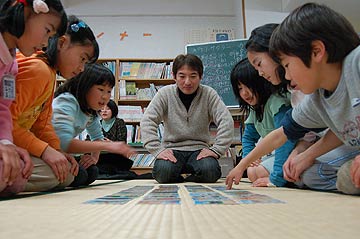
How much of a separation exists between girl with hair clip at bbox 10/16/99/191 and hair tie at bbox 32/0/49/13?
20 cm

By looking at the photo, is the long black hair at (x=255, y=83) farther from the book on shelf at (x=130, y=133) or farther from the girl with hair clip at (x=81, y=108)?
the book on shelf at (x=130, y=133)

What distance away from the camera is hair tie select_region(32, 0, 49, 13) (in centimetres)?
85

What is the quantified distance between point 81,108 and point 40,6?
64 centimetres

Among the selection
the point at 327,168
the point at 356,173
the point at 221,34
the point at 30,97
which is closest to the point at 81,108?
the point at 30,97

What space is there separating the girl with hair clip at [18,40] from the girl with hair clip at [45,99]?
79 mm

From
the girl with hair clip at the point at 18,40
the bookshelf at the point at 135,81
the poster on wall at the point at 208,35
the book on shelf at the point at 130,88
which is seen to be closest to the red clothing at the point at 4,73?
the girl with hair clip at the point at 18,40

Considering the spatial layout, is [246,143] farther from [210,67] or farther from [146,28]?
[146,28]

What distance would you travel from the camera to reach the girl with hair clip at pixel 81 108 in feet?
4.48

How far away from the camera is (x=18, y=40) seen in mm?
873

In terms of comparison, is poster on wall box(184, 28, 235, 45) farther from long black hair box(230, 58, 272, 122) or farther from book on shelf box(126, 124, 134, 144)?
long black hair box(230, 58, 272, 122)

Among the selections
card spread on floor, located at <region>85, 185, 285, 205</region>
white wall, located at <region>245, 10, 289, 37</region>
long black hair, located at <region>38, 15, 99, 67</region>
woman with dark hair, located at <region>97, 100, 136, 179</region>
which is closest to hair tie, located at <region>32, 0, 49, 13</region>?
long black hair, located at <region>38, 15, 99, 67</region>

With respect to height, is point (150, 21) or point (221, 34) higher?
point (150, 21)

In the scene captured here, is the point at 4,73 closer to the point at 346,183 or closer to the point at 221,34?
the point at 346,183

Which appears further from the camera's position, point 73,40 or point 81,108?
point 81,108
